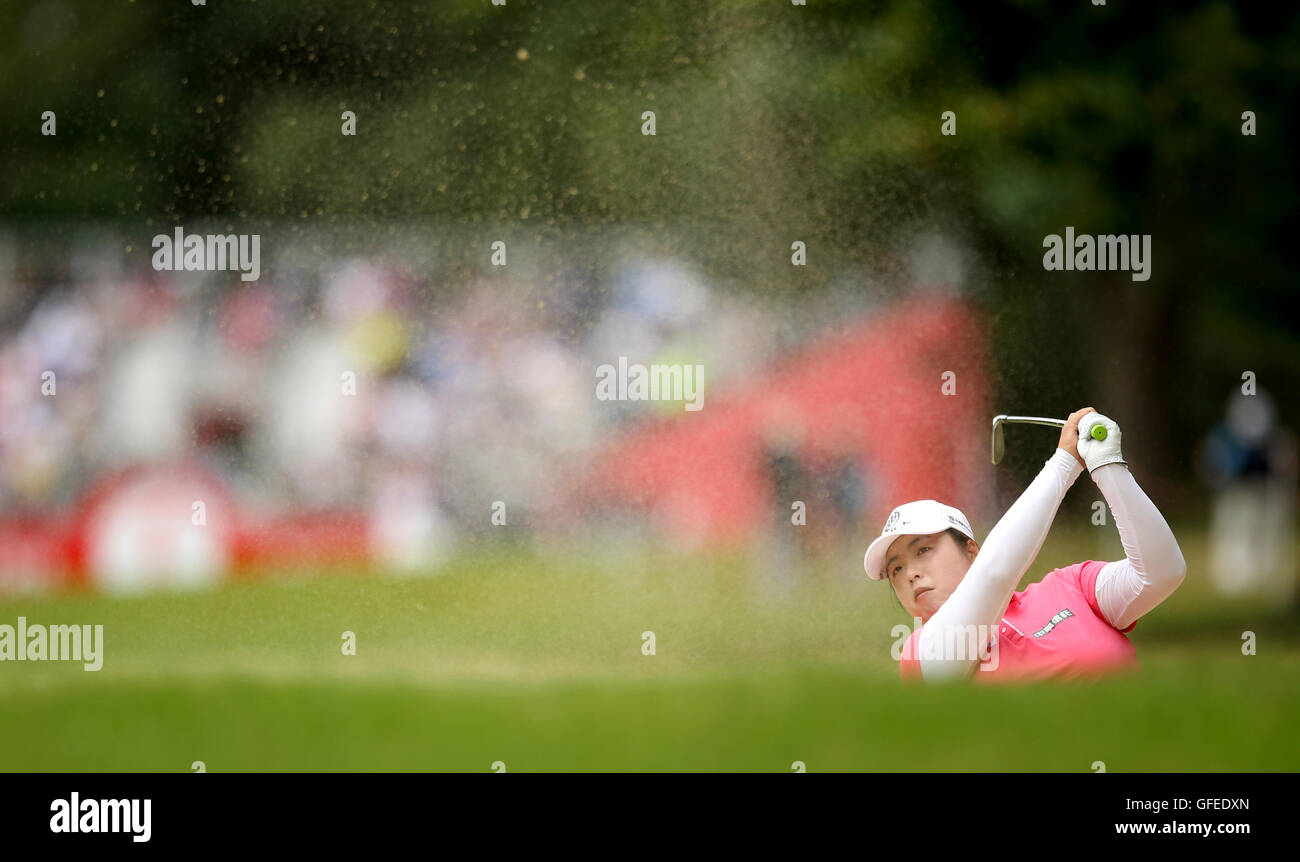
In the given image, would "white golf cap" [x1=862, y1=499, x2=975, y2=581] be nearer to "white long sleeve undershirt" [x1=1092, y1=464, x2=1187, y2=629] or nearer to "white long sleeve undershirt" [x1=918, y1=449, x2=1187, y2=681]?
"white long sleeve undershirt" [x1=918, y1=449, x2=1187, y2=681]

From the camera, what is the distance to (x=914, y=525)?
117 inches

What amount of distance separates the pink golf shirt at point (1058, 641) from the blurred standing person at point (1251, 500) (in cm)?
186

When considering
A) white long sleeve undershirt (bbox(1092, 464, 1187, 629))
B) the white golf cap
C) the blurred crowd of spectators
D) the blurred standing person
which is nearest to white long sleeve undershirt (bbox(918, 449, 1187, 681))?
white long sleeve undershirt (bbox(1092, 464, 1187, 629))

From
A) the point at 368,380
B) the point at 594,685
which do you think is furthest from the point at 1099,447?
the point at 368,380

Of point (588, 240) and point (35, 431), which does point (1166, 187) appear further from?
point (35, 431)

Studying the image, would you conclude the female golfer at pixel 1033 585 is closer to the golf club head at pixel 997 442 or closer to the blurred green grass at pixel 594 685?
the blurred green grass at pixel 594 685

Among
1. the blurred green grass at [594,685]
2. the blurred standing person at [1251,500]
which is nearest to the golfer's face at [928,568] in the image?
the blurred green grass at [594,685]

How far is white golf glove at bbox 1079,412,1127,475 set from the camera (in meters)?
2.92

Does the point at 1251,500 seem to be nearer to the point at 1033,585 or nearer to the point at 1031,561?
the point at 1033,585

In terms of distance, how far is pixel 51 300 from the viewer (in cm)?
437

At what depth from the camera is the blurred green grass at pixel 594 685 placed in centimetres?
324

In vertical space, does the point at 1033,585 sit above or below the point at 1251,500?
below

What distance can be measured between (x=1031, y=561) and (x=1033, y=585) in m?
0.18

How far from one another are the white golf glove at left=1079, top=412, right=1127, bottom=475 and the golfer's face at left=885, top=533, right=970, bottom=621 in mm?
370
